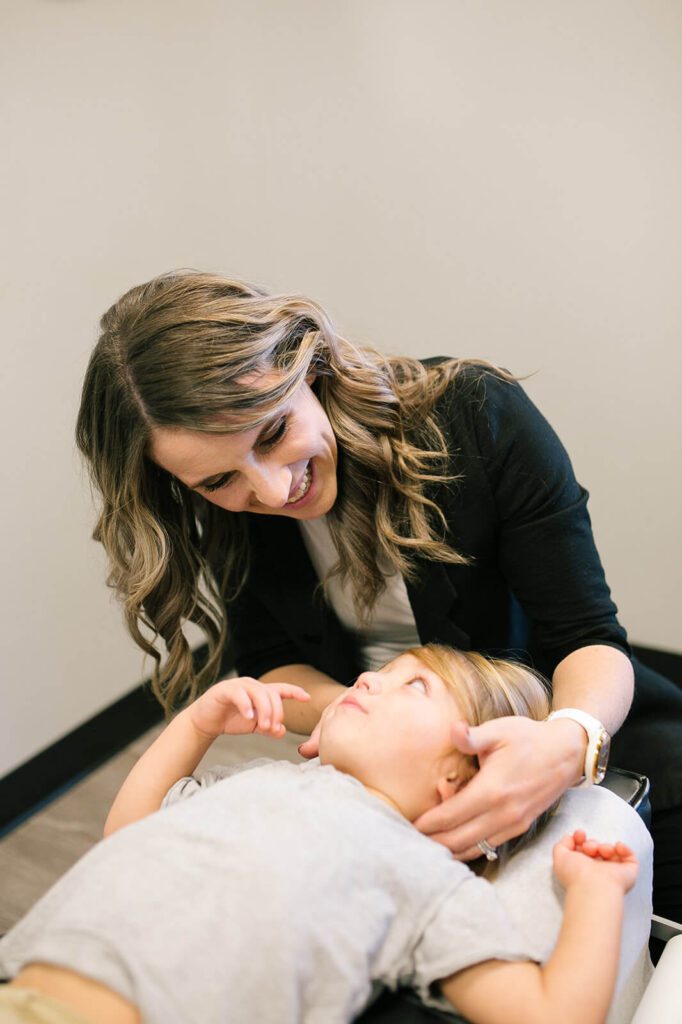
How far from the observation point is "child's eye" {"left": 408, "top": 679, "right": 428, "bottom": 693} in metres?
1.01

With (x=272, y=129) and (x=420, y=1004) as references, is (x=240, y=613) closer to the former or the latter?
(x=420, y=1004)

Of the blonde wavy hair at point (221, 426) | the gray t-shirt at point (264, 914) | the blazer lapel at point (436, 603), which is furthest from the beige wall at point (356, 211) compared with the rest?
the gray t-shirt at point (264, 914)

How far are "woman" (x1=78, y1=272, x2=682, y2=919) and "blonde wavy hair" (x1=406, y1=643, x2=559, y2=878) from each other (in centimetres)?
4

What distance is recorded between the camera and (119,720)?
2.33 m

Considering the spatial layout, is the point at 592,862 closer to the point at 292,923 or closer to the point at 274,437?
the point at 292,923

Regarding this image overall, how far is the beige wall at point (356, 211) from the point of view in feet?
6.10

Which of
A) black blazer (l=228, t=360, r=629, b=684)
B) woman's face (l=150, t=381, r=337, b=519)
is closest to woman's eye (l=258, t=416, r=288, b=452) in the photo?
woman's face (l=150, t=381, r=337, b=519)

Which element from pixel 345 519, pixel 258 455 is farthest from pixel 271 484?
pixel 345 519

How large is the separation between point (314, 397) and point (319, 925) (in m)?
0.65

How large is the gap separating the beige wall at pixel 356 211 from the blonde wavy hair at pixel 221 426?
803 millimetres

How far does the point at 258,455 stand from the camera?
108cm

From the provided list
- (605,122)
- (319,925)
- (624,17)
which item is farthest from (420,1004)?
(624,17)

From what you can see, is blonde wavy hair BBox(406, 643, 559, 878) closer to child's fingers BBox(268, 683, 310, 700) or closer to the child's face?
the child's face

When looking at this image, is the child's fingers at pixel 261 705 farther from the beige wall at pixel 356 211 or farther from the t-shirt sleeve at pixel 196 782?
the beige wall at pixel 356 211
